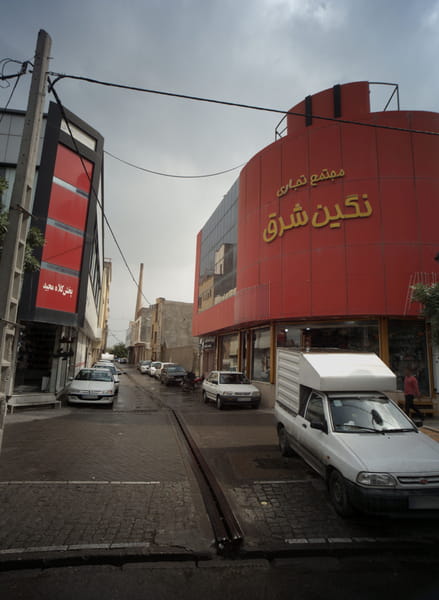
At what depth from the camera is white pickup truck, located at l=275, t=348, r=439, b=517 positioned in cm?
408

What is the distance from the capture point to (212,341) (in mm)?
26297

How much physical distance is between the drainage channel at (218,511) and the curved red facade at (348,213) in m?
8.90

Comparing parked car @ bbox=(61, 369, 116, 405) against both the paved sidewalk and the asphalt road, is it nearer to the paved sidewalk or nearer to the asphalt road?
the paved sidewalk

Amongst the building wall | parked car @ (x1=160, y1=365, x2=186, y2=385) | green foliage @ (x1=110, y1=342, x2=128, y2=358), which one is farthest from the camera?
green foliage @ (x1=110, y1=342, x2=128, y2=358)

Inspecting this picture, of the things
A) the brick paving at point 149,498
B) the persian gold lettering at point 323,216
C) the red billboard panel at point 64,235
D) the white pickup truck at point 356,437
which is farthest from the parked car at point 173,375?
the white pickup truck at point 356,437

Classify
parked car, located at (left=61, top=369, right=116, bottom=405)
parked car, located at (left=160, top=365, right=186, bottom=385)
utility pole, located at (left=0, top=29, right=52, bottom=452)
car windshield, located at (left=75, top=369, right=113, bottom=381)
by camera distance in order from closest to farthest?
utility pole, located at (left=0, top=29, right=52, bottom=452) < parked car, located at (left=61, top=369, right=116, bottom=405) < car windshield, located at (left=75, top=369, right=113, bottom=381) < parked car, located at (left=160, top=365, right=186, bottom=385)

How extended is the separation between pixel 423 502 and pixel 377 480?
1.82 feet

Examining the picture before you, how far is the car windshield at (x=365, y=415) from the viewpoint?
5.20 metres

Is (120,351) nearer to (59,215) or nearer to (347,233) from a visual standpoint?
(59,215)

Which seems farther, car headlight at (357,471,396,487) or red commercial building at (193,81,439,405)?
red commercial building at (193,81,439,405)

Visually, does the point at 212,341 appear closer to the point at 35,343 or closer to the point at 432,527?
the point at 35,343

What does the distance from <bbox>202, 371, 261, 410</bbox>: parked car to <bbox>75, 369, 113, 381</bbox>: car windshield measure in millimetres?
4687

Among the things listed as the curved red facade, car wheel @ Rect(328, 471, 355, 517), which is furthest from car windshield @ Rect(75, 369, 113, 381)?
car wheel @ Rect(328, 471, 355, 517)

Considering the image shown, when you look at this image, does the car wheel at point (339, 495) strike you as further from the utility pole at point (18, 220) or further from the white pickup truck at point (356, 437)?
the utility pole at point (18, 220)
